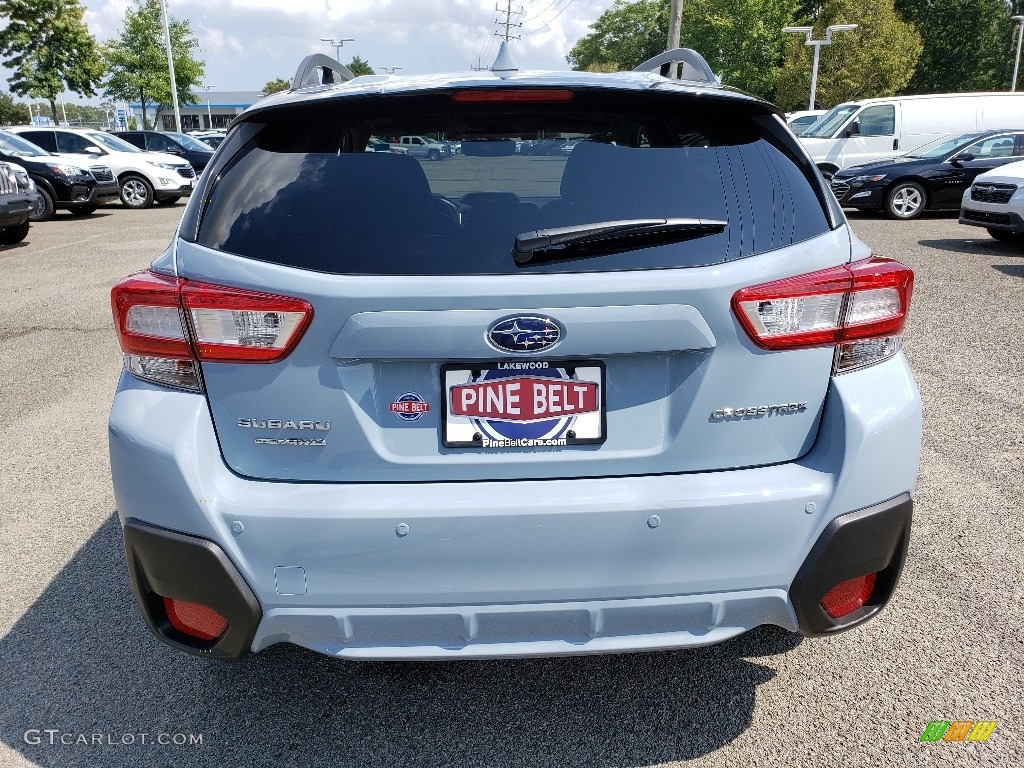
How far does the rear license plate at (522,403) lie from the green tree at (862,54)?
1893 inches

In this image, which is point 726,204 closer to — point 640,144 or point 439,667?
point 640,144

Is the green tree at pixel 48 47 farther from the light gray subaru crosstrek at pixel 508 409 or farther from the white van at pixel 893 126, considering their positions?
the light gray subaru crosstrek at pixel 508 409

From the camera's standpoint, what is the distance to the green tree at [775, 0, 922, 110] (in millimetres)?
43844

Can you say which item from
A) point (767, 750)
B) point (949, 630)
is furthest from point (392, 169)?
point (949, 630)

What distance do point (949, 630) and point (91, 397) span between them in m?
5.07

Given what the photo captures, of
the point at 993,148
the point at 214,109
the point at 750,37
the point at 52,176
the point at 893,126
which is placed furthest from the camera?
the point at 214,109

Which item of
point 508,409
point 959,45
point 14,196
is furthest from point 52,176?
point 959,45

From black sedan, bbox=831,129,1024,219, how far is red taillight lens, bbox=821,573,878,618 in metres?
14.5

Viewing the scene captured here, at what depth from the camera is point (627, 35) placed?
4092 inches

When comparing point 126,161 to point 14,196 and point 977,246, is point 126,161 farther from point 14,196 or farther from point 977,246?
point 977,246

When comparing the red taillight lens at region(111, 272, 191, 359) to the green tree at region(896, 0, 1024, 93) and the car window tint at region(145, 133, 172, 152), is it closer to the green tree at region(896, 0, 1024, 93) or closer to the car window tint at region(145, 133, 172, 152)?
the car window tint at region(145, 133, 172, 152)

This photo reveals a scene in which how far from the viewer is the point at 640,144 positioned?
2221 millimetres

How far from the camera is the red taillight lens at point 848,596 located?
220cm

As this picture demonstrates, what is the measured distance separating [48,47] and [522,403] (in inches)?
1916
